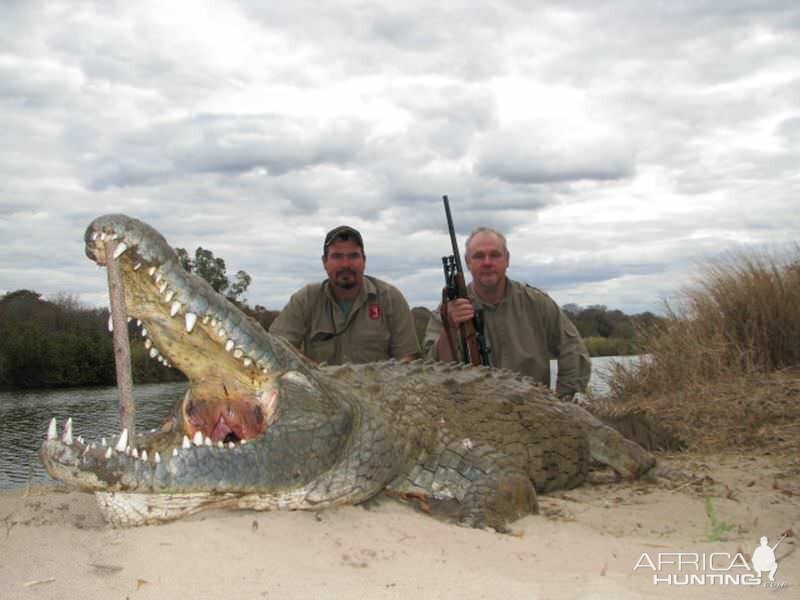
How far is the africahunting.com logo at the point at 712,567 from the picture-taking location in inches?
104

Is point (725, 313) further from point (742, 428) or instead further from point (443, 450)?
point (443, 450)

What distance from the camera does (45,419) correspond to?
46.2 feet

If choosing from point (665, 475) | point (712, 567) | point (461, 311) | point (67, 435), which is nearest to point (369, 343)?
point (461, 311)

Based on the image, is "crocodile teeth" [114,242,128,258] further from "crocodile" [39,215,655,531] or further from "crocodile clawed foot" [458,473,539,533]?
"crocodile clawed foot" [458,473,539,533]

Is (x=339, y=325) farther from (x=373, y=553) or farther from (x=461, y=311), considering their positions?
(x=373, y=553)

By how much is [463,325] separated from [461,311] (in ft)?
0.52

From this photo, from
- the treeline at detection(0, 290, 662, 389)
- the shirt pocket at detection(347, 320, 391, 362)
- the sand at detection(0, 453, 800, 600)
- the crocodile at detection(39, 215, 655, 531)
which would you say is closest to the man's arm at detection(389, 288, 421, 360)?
the shirt pocket at detection(347, 320, 391, 362)

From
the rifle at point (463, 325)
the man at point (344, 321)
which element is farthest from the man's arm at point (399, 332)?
the rifle at point (463, 325)

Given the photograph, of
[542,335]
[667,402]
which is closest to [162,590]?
[542,335]

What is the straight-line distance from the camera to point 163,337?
3.53 metres

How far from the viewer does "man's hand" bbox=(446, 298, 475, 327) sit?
693cm

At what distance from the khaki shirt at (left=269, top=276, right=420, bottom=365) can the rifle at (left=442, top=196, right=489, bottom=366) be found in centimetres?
95

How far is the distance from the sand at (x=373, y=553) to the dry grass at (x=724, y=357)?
4.07m

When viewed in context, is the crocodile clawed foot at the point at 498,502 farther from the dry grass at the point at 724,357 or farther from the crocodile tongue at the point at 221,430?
the dry grass at the point at 724,357
